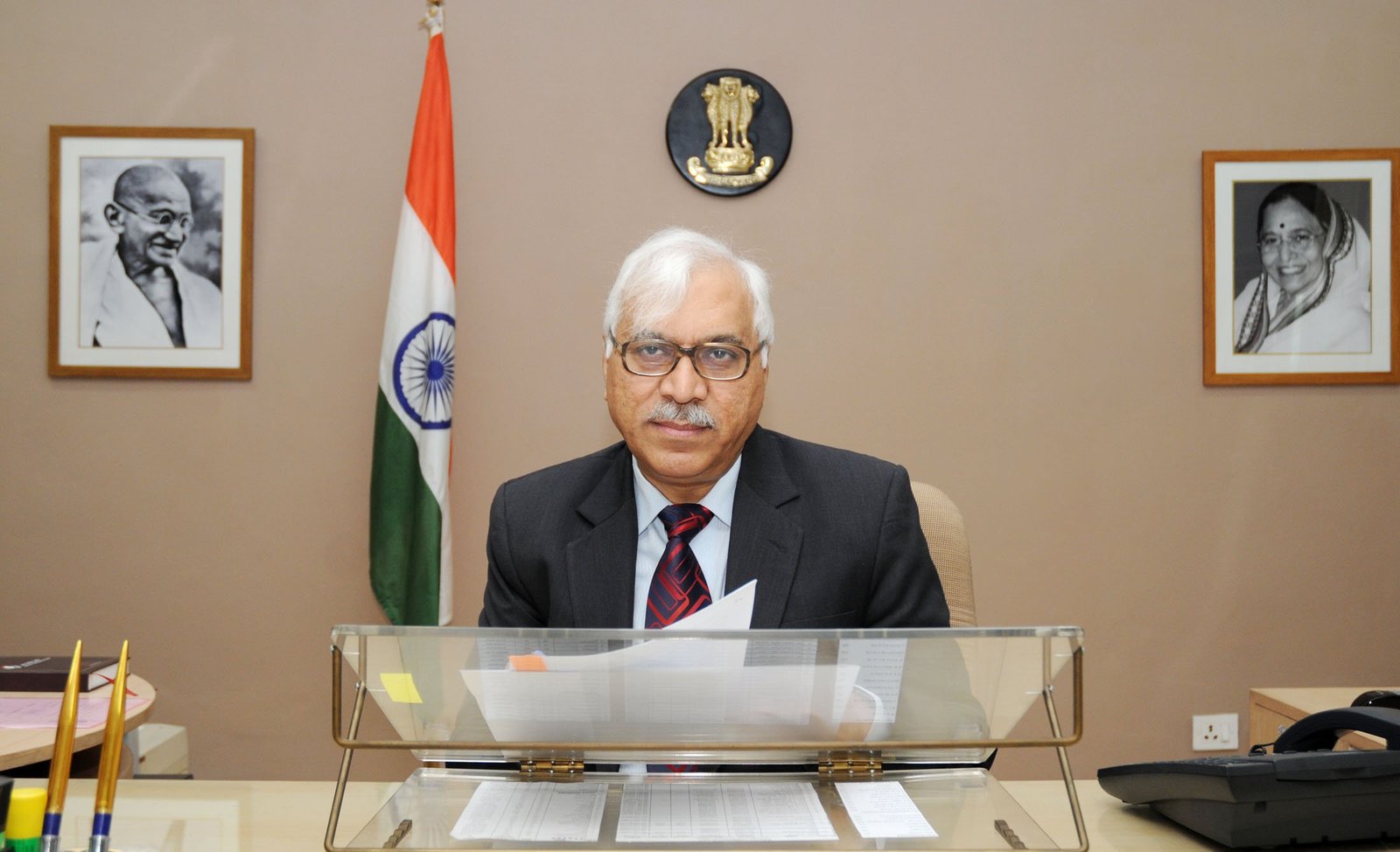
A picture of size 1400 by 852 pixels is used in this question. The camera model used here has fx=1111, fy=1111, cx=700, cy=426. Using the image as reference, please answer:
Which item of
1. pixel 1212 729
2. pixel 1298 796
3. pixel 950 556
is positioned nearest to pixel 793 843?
pixel 1298 796

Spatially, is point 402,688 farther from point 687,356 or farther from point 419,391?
point 419,391

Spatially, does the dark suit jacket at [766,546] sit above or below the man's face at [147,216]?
below

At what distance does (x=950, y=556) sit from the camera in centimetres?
207

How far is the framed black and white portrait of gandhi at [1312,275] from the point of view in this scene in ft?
11.1

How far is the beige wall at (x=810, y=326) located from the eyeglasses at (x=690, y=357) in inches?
64.4

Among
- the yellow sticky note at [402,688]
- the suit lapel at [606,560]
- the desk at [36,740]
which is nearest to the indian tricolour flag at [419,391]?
the desk at [36,740]

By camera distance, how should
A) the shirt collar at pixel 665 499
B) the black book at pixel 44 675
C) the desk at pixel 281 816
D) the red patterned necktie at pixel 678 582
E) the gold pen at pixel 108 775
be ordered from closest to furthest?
1. the gold pen at pixel 108 775
2. the desk at pixel 281 816
3. the red patterned necktie at pixel 678 582
4. the shirt collar at pixel 665 499
5. the black book at pixel 44 675

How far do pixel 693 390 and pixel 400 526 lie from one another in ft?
5.53

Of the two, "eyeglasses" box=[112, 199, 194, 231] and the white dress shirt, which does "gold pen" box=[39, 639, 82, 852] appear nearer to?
the white dress shirt

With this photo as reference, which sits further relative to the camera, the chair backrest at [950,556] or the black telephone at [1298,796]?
the chair backrest at [950,556]

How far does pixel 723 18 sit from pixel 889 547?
2.16 metres

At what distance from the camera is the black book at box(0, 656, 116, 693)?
2.02 metres

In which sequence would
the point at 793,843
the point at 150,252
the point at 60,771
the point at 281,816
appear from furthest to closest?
the point at 150,252, the point at 281,816, the point at 793,843, the point at 60,771

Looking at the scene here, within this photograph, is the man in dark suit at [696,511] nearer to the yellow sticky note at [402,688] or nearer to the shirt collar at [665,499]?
the shirt collar at [665,499]
